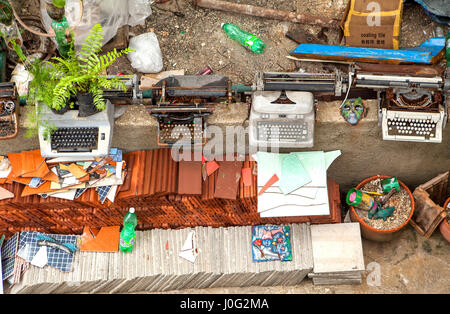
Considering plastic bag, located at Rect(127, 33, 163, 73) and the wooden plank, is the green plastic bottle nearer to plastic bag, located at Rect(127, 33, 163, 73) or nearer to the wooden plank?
the wooden plank

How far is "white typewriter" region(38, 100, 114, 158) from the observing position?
5.47 m

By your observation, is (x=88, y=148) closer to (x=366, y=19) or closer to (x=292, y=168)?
(x=292, y=168)

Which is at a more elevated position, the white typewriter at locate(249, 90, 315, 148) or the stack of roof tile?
the white typewriter at locate(249, 90, 315, 148)

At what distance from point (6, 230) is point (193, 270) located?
8.38ft

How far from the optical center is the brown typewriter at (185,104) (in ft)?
17.9

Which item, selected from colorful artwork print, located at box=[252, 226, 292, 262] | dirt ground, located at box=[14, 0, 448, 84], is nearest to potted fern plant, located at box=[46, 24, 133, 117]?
dirt ground, located at box=[14, 0, 448, 84]

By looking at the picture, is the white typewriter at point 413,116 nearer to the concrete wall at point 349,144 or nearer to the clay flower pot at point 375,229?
the concrete wall at point 349,144

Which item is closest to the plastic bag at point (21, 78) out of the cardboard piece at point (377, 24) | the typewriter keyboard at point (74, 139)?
the typewriter keyboard at point (74, 139)

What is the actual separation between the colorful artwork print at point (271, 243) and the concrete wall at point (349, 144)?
1.12m

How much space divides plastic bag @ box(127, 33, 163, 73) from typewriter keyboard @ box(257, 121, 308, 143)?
1.70 meters

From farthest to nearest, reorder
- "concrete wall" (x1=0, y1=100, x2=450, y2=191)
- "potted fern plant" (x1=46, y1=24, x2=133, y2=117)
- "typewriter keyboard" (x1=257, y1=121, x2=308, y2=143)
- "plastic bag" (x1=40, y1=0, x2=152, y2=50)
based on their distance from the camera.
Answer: "plastic bag" (x1=40, y1=0, x2=152, y2=50), "concrete wall" (x1=0, y1=100, x2=450, y2=191), "typewriter keyboard" (x1=257, y1=121, x2=308, y2=143), "potted fern plant" (x1=46, y1=24, x2=133, y2=117)

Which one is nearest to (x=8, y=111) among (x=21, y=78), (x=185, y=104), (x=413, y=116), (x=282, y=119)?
(x=21, y=78)

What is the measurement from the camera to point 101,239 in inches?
254

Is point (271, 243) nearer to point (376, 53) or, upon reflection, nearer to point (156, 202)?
point (156, 202)
